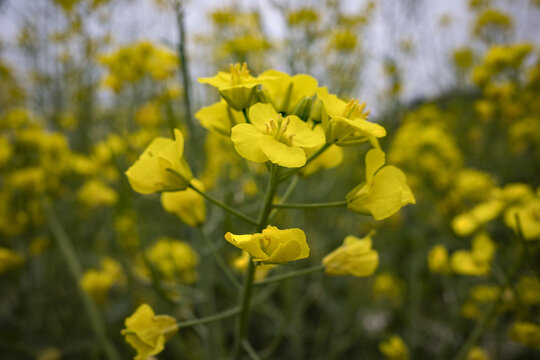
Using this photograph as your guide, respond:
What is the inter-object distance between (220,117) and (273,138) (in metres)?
0.20

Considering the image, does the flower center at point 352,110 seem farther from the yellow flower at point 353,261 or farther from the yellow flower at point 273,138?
the yellow flower at point 353,261

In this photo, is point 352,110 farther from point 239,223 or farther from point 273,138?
point 239,223

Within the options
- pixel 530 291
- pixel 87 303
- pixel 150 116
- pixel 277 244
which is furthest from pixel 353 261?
pixel 150 116

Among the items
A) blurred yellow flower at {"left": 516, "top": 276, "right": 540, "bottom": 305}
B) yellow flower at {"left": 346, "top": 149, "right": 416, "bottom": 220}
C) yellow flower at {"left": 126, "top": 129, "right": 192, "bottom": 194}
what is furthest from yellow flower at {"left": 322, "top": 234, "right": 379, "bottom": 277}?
blurred yellow flower at {"left": 516, "top": 276, "right": 540, "bottom": 305}

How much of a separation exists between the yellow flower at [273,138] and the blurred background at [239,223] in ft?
1.61

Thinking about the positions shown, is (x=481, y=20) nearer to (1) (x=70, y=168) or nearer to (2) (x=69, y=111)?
(1) (x=70, y=168)

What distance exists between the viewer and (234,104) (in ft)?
2.06

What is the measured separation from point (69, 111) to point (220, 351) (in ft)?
9.80

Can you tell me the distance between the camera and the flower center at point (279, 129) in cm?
54

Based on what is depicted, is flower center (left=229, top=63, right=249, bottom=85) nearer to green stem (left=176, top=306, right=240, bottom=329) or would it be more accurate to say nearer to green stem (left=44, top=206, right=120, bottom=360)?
green stem (left=176, top=306, right=240, bottom=329)

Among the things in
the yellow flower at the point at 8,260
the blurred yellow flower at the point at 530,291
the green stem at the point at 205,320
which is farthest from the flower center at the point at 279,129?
the yellow flower at the point at 8,260

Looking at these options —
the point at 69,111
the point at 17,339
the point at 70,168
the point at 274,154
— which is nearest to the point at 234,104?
the point at 274,154

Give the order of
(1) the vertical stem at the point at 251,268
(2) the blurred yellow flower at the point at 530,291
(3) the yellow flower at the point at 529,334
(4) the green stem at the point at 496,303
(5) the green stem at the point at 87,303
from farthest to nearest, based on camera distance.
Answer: (2) the blurred yellow flower at the point at 530,291
(5) the green stem at the point at 87,303
(3) the yellow flower at the point at 529,334
(4) the green stem at the point at 496,303
(1) the vertical stem at the point at 251,268

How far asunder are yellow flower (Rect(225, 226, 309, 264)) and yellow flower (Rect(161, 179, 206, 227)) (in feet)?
1.01
